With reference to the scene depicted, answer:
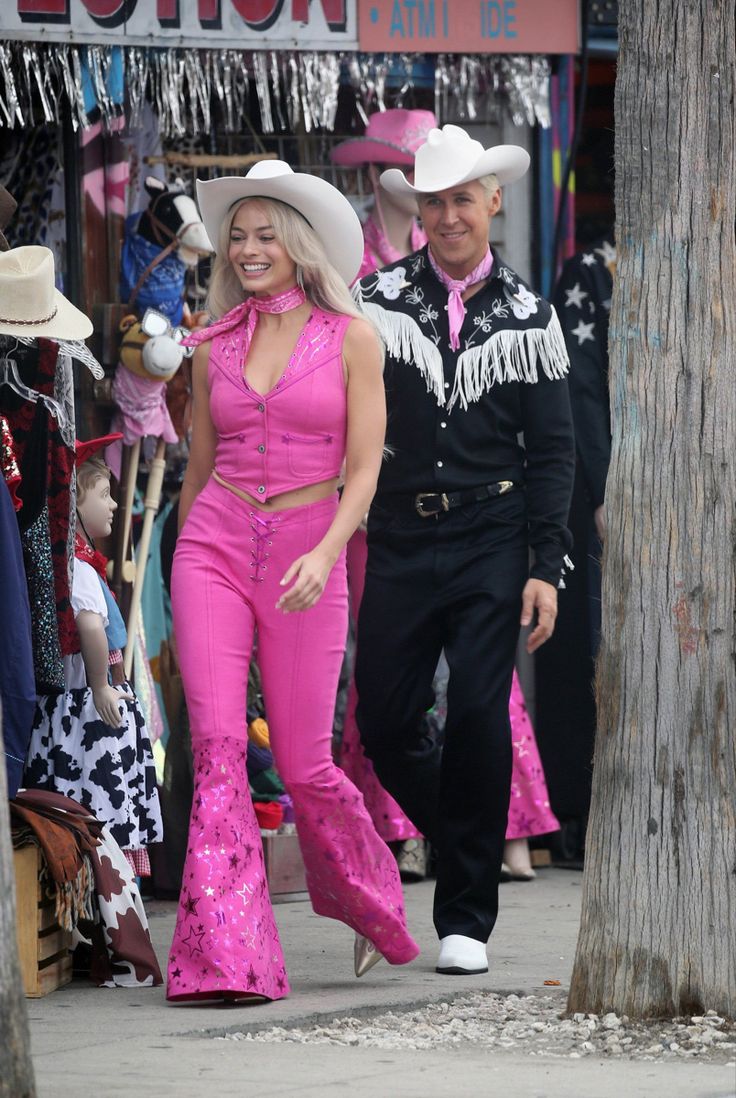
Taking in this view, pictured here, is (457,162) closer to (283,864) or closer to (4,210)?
(4,210)

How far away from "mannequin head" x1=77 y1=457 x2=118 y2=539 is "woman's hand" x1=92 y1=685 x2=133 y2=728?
1.96 ft

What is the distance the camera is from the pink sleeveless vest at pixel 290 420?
210 inches

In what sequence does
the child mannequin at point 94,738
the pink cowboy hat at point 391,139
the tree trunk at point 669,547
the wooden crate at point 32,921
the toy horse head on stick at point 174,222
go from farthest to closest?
the pink cowboy hat at point 391,139 → the toy horse head on stick at point 174,222 → the child mannequin at point 94,738 → the wooden crate at point 32,921 → the tree trunk at point 669,547

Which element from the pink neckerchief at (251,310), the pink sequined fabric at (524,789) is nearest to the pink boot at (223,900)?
the pink neckerchief at (251,310)

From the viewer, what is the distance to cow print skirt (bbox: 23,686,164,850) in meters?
5.88

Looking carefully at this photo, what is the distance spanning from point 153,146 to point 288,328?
82.4 inches

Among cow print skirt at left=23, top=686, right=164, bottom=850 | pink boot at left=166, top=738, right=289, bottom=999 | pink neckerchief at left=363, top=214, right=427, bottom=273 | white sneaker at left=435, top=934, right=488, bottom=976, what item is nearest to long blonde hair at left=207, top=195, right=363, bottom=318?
pink boot at left=166, top=738, right=289, bottom=999

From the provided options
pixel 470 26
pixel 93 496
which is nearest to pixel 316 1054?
pixel 93 496

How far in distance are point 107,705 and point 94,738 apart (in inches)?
4.2

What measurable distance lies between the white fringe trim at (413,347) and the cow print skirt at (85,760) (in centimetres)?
127

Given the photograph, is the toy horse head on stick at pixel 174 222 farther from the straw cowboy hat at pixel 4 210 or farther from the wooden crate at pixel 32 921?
the wooden crate at pixel 32 921

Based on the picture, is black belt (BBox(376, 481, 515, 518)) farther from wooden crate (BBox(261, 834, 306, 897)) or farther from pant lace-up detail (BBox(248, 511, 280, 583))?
wooden crate (BBox(261, 834, 306, 897))

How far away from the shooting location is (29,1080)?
3.60 metres

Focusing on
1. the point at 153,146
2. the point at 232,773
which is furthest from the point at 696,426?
the point at 153,146
